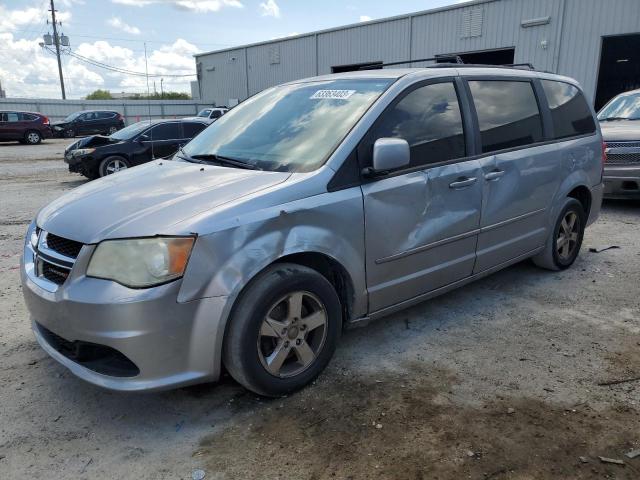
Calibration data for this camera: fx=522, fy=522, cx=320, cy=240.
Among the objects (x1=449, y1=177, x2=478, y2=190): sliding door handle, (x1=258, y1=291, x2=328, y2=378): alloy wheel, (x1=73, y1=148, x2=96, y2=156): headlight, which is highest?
(x1=449, y1=177, x2=478, y2=190): sliding door handle

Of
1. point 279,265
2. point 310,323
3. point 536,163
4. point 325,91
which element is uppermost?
point 325,91

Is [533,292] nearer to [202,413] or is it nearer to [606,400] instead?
[606,400]

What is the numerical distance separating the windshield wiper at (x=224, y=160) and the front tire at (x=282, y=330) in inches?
29.1

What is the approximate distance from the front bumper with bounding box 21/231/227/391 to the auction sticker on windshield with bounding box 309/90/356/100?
1.66 metres

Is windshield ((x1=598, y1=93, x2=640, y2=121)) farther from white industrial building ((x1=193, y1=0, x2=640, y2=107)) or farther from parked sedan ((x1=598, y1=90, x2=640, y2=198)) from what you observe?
white industrial building ((x1=193, y1=0, x2=640, y2=107))

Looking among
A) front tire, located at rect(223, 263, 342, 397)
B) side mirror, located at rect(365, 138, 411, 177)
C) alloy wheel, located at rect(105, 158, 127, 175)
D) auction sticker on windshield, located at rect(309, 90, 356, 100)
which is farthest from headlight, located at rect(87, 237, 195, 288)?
alloy wheel, located at rect(105, 158, 127, 175)

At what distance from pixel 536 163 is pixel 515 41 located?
1813 cm

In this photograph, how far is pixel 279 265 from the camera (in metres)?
2.80

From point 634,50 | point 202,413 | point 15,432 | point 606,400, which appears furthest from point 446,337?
point 634,50

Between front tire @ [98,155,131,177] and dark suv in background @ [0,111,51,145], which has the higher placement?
dark suv in background @ [0,111,51,145]

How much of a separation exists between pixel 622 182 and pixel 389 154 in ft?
19.7

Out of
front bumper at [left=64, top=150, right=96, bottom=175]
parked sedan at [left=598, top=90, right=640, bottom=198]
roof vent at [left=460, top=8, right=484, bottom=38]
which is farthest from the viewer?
roof vent at [left=460, top=8, right=484, bottom=38]

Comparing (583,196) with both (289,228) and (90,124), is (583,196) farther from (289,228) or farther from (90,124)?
(90,124)

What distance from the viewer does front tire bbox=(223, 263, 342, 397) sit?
265 cm
